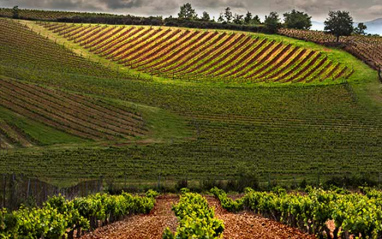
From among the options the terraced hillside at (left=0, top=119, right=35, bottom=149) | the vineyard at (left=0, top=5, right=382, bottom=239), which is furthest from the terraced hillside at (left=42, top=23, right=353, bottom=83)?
the terraced hillside at (left=0, top=119, right=35, bottom=149)

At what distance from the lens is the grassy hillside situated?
61.4m

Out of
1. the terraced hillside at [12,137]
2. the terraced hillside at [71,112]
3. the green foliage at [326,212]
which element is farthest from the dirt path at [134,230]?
the terraced hillside at [71,112]

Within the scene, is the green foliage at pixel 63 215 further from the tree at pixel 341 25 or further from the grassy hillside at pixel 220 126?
the tree at pixel 341 25

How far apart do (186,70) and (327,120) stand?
47.9 m

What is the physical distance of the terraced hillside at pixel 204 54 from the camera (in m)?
120

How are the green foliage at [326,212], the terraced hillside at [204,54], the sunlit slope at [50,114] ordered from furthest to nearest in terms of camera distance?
1. the terraced hillside at [204,54]
2. the sunlit slope at [50,114]
3. the green foliage at [326,212]

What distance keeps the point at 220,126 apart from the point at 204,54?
58.2 m

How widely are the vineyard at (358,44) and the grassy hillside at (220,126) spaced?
350 centimetres

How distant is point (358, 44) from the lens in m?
141

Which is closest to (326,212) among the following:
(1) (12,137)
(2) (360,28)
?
(1) (12,137)

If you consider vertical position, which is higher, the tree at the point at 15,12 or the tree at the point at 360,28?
the tree at the point at 360,28

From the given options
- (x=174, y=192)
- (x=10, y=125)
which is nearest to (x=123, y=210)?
(x=174, y=192)

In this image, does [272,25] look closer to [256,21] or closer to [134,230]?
[256,21]

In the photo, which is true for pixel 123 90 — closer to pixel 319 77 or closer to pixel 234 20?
pixel 319 77
